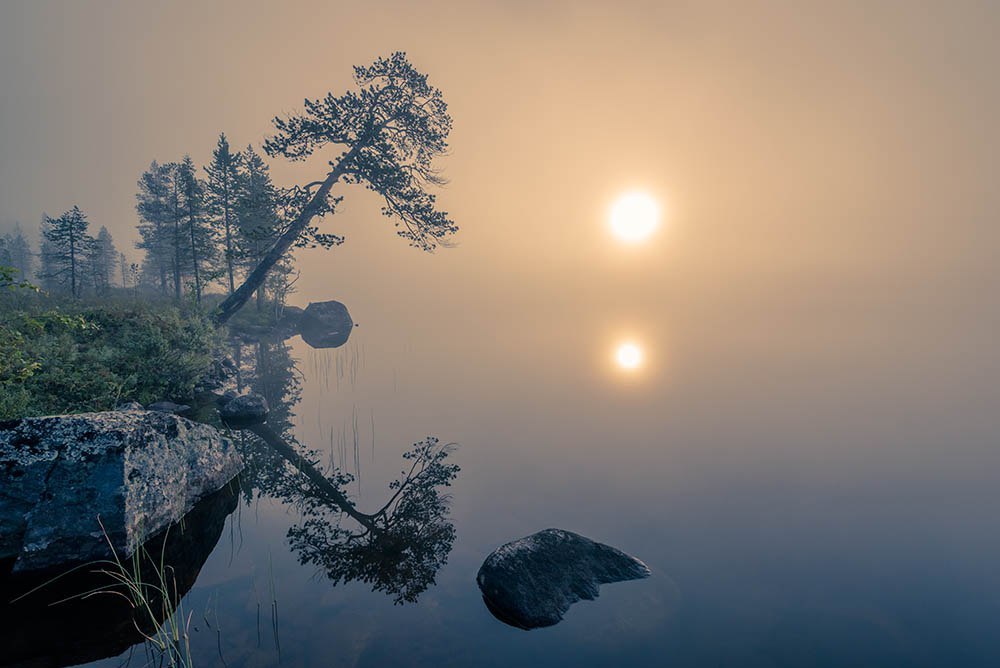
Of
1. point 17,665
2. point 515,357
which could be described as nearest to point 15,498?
point 17,665

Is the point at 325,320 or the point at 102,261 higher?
the point at 102,261

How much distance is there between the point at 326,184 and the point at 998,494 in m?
28.0

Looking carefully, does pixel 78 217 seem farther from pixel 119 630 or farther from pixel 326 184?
pixel 119 630

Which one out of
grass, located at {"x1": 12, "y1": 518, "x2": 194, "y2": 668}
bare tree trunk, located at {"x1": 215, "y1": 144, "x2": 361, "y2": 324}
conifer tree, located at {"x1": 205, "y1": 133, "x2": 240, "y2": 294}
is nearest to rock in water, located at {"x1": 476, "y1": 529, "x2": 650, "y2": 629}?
grass, located at {"x1": 12, "y1": 518, "x2": 194, "y2": 668}

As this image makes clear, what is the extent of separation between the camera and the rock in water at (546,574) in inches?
232

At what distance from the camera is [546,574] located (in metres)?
6.34

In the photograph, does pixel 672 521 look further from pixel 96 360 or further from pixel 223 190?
pixel 223 190

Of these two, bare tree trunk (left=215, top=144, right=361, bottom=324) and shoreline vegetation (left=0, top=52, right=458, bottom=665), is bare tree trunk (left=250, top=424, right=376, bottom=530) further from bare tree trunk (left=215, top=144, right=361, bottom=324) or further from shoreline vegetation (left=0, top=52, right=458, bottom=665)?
bare tree trunk (left=215, top=144, right=361, bottom=324)

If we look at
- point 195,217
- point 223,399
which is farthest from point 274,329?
point 223,399

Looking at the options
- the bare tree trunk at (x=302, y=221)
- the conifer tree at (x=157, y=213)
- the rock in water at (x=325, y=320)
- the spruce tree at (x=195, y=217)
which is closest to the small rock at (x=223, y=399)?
the bare tree trunk at (x=302, y=221)

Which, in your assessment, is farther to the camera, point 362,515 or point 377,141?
point 377,141

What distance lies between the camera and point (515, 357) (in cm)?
2894

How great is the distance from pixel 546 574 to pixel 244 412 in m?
12.5

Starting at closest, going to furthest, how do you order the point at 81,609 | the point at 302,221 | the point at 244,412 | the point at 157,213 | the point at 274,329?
the point at 81,609, the point at 244,412, the point at 302,221, the point at 274,329, the point at 157,213
